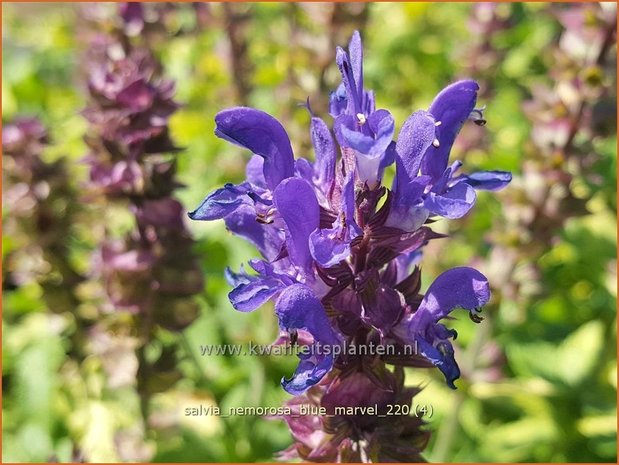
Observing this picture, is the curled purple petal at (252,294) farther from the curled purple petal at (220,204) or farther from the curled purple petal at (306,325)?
the curled purple petal at (220,204)

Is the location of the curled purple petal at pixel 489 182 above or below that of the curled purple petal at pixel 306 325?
above

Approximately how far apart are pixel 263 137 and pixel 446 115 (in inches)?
15.8

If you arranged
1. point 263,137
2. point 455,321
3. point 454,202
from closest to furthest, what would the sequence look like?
1. point 454,202
2. point 263,137
3. point 455,321

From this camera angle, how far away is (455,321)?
10.4 feet

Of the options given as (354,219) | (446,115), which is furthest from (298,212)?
(446,115)

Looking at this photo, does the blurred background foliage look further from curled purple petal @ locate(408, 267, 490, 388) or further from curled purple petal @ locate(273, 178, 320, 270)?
curled purple petal @ locate(273, 178, 320, 270)

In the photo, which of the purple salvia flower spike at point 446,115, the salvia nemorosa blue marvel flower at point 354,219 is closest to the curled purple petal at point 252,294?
the salvia nemorosa blue marvel flower at point 354,219

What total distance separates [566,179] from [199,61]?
315 centimetres

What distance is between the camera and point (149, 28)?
2799 millimetres

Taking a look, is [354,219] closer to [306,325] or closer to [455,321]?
[306,325]

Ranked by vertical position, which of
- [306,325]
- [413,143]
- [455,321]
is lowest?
[455,321]

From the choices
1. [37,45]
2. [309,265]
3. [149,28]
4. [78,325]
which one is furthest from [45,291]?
[37,45]

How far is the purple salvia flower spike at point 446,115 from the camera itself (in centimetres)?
142

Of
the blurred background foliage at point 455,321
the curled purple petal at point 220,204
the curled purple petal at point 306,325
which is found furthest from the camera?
the blurred background foliage at point 455,321
